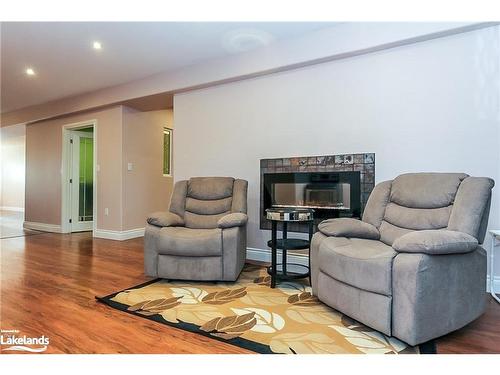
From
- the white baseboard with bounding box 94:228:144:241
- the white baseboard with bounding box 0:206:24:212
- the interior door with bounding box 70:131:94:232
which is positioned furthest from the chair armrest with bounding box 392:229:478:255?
the white baseboard with bounding box 0:206:24:212

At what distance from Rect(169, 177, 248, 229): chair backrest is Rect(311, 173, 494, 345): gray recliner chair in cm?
112

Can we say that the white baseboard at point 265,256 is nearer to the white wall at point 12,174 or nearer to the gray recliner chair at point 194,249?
the gray recliner chair at point 194,249

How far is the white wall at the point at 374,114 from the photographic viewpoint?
8.55 ft

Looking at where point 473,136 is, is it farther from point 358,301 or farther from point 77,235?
point 77,235

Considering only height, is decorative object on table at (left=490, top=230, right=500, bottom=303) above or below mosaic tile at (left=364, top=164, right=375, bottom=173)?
below

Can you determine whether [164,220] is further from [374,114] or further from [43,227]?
[43,227]

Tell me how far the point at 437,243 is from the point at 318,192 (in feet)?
5.46

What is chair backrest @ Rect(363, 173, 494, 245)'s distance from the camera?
6.51 ft

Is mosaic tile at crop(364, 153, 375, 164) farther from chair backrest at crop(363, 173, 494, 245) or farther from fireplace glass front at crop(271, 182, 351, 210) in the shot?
chair backrest at crop(363, 173, 494, 245)

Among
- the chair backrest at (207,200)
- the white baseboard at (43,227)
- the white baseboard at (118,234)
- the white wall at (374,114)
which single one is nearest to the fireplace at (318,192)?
the white wall at (374,114)

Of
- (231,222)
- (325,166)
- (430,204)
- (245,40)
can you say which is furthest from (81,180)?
(430,204)
